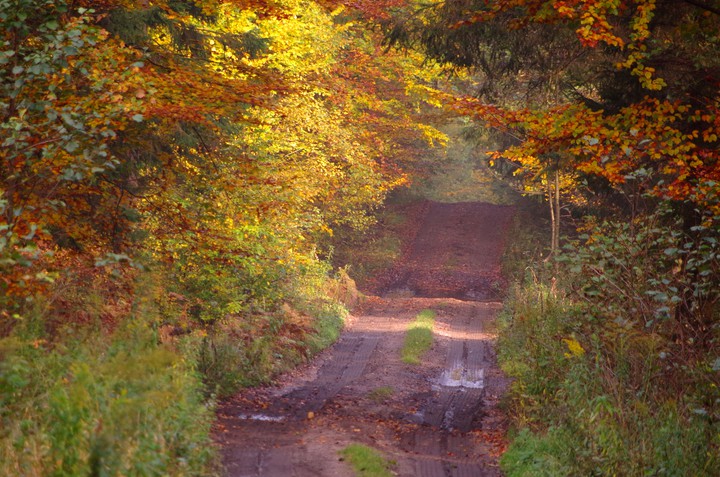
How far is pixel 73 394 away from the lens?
5.99 metres

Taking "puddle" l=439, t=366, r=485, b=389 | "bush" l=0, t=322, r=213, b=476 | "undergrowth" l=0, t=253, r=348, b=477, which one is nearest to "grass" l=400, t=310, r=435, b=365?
"puddle" l=439, t=366, r=485, b=389

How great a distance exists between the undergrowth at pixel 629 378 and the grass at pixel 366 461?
1521mm

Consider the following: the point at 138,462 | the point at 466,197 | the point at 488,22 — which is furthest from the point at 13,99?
the point at 466,197

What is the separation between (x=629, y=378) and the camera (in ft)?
30.9

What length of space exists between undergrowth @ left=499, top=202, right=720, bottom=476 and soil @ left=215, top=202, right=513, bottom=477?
3.00ft

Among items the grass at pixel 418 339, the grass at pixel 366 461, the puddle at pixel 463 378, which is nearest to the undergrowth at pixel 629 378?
the grass at pixel 366 461

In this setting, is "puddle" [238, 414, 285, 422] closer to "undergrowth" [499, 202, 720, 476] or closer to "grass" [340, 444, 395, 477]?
"grass" [340, 444, 395, 477]

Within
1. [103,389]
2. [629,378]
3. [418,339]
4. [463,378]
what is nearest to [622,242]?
[629,378]

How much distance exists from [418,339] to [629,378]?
940 centimetres

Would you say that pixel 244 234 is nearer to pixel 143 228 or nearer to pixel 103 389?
pixel 143 228

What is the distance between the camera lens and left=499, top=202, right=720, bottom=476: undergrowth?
25.5ft

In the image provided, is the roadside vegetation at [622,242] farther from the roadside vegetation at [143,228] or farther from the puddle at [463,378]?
the roadside vegetation at [143,228]

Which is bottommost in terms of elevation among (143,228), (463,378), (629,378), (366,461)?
(463,378)

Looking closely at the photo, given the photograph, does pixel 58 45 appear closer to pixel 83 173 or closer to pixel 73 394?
pixel 83 173
